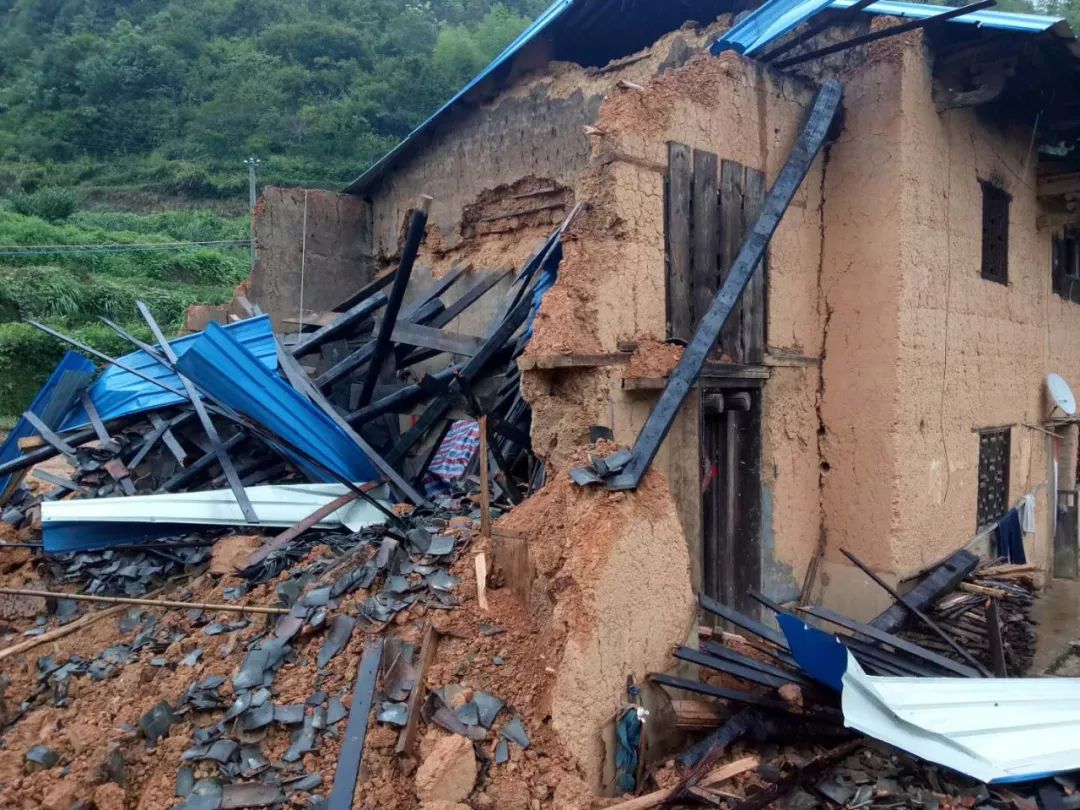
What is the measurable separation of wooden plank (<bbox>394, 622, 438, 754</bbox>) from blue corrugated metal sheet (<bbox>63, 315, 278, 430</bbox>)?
4.14 meters

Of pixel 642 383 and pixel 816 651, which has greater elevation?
pixel 642 383

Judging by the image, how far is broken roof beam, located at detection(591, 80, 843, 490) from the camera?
463 centimetres

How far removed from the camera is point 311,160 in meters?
38.2

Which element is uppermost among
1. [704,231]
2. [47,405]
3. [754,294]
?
[704,231]

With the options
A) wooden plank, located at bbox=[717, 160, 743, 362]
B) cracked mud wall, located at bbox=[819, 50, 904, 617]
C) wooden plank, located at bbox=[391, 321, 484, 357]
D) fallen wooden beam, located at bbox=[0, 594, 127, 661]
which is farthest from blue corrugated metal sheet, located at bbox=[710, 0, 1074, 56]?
fallen wooden beam, located at bbox=[0, 594, 127, 661]

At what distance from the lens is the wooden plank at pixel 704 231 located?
566cm

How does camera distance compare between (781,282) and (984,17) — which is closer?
(984,17)

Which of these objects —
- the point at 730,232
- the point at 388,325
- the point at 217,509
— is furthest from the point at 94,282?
the point at 730,232

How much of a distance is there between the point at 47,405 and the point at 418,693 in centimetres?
635

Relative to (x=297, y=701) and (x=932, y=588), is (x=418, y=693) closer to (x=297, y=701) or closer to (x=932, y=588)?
(x=297, y=701)

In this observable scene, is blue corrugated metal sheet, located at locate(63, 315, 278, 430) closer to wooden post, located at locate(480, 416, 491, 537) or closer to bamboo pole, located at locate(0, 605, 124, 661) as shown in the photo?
bamboo pole, located at locate(0, 605, 124, 661)

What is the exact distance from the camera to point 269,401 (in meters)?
6.73

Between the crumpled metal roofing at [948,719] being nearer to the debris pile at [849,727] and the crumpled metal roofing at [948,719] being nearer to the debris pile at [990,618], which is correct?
the debris pile at [849,727]

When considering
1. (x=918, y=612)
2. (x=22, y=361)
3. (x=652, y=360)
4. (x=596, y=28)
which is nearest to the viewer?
(x=652, y=360)
